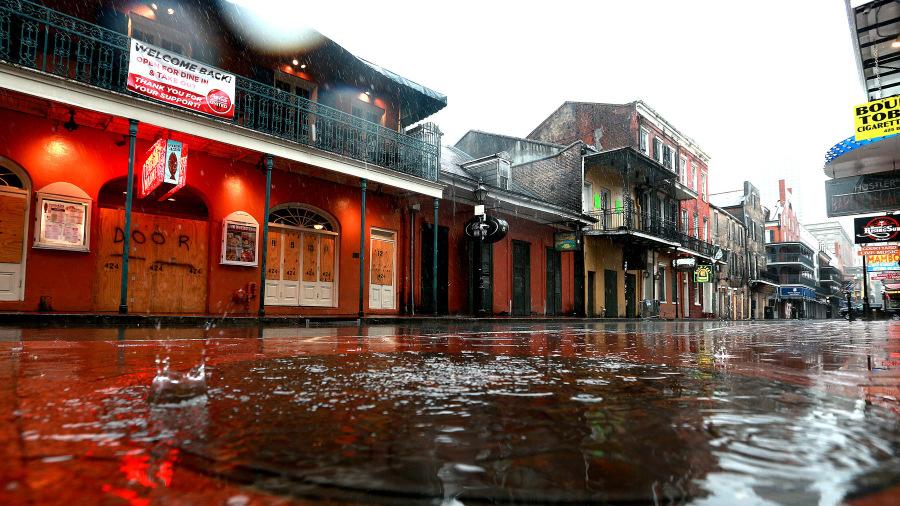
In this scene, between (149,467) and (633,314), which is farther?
(633,314)

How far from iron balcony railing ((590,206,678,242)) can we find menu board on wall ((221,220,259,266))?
544 inches

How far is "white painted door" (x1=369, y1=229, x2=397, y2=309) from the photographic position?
13352mm

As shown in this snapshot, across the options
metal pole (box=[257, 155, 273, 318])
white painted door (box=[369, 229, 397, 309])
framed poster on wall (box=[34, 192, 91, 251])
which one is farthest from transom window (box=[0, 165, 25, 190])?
white painted door (box=[369, 229, 397, 309])

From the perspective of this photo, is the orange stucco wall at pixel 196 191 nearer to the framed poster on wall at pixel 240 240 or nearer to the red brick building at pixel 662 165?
the framed poster on wall at pixel 240 240

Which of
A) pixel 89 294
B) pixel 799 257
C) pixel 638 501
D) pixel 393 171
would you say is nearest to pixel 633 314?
pixel 393 171

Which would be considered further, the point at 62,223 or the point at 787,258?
the point at 787,258

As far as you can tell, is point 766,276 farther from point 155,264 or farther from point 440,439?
point 440,439

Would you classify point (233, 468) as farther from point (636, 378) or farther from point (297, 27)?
point (297, 27)

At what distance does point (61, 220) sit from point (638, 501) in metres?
10.6

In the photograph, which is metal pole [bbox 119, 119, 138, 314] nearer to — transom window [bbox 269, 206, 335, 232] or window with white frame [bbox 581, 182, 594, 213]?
transom window [bbox 269, 206, 335, 232]

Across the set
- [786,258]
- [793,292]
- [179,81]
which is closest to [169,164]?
[179,81]

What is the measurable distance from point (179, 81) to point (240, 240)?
3360 mm

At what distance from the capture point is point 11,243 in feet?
27.3

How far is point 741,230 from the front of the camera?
128 ft
